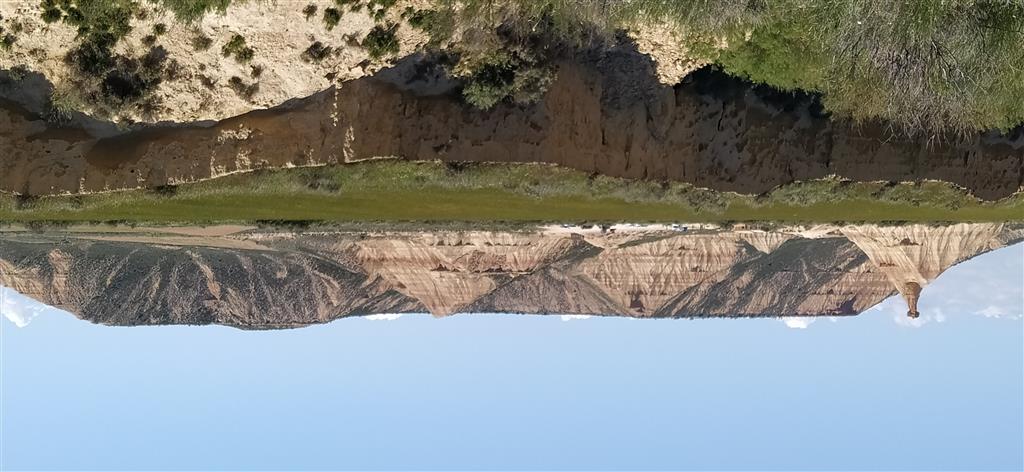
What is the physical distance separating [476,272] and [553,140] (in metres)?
10.9

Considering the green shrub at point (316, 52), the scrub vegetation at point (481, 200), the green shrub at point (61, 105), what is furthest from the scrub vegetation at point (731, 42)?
the scrub vegetation at point (481, 200)

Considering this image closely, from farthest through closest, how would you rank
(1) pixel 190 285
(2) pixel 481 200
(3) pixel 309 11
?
(1) pixel 190 285 < (2) pixel 481 200 < (3) pixel 309 11

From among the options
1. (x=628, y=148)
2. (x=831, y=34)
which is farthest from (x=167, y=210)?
(x=831, y=34)

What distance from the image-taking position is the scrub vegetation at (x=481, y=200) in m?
15.9

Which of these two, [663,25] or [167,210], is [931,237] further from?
[167,210]

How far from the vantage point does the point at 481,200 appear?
59.0 feet

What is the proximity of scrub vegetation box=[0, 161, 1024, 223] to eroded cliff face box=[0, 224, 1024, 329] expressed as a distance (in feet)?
6.10

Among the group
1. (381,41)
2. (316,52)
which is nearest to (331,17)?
(316,52)

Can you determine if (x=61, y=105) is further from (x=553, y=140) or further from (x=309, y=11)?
(x=553, y=140)

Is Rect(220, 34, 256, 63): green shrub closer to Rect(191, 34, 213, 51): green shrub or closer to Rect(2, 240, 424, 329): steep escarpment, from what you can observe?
Rect(191, 34, 213, 51): green shrub

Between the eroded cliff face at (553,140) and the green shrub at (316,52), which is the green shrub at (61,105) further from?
the green shrub at (316,52)

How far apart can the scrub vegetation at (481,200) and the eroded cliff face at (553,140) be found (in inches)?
14.1

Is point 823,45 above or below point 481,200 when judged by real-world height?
above

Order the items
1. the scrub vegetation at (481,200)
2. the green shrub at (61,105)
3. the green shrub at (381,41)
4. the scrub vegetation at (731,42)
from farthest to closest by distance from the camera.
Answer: the scrub vegetation at (481,200), the green shrub at (61,105), the green shrub at (381,41), the scrub vegetation at (731,42)
